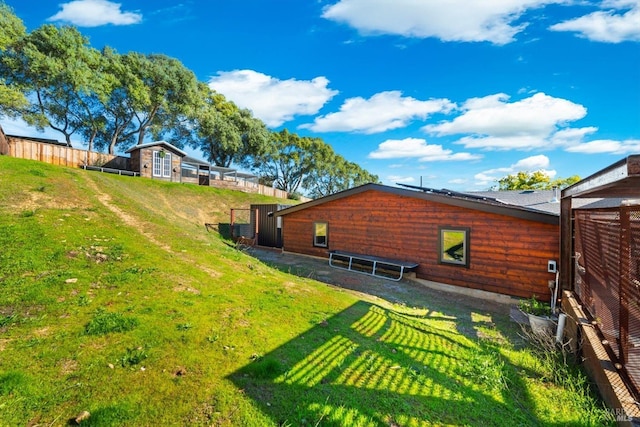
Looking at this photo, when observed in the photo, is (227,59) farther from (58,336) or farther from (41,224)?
(58,336)

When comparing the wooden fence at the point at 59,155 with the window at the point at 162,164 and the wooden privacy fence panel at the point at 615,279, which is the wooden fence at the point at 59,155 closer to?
the window at the point at 162,164

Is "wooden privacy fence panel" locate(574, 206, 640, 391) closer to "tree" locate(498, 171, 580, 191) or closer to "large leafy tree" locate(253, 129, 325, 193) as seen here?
"tree" locate(498, 171, 580, 191)

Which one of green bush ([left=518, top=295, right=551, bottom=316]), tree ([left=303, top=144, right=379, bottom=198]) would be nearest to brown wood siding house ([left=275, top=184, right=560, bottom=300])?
green bush ([left=518, top=295, right=551, bottom=316])

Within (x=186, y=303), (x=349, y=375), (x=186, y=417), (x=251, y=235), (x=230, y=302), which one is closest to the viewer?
(x=186, y=417)

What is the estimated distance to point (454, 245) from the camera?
29.4 ft

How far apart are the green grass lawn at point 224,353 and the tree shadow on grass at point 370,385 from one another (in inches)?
0.7

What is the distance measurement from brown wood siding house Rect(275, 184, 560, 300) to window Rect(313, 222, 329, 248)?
0.12 meters

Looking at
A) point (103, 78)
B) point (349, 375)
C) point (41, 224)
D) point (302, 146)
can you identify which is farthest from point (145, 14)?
point (302, 146)

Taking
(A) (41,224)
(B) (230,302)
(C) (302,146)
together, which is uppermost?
(C) (302,146)

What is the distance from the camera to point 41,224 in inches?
267

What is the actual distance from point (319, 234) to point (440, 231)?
545 centimetres

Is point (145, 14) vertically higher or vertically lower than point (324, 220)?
higher

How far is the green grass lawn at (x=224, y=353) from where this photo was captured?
2477mm

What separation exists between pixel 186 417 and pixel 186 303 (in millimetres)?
2378
